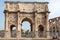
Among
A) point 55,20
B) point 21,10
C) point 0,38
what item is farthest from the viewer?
point 55,20

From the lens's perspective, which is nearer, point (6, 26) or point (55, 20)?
point (6, 26)

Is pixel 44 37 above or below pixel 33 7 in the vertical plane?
below

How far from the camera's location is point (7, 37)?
34531 millimetres

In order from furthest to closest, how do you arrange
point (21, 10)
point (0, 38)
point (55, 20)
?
point (55, 20)
point (21, 10)
point (0, 38)

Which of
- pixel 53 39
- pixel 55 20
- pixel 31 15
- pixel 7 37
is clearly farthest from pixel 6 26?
pixel 55 20

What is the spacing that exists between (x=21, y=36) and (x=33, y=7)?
499 centimetres

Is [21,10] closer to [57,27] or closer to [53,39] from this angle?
[53,39]

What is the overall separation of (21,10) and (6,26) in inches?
135

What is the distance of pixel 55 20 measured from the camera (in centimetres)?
4809

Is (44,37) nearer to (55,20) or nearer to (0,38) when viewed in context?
(0,38)

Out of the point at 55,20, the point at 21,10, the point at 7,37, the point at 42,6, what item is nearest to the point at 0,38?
the point at 7,37

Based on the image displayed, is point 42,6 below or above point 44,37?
above

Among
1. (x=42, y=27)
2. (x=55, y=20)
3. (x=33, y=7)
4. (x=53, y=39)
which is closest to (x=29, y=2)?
(x=33, y=7)

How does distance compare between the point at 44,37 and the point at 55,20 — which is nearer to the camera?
the point at 44,37
